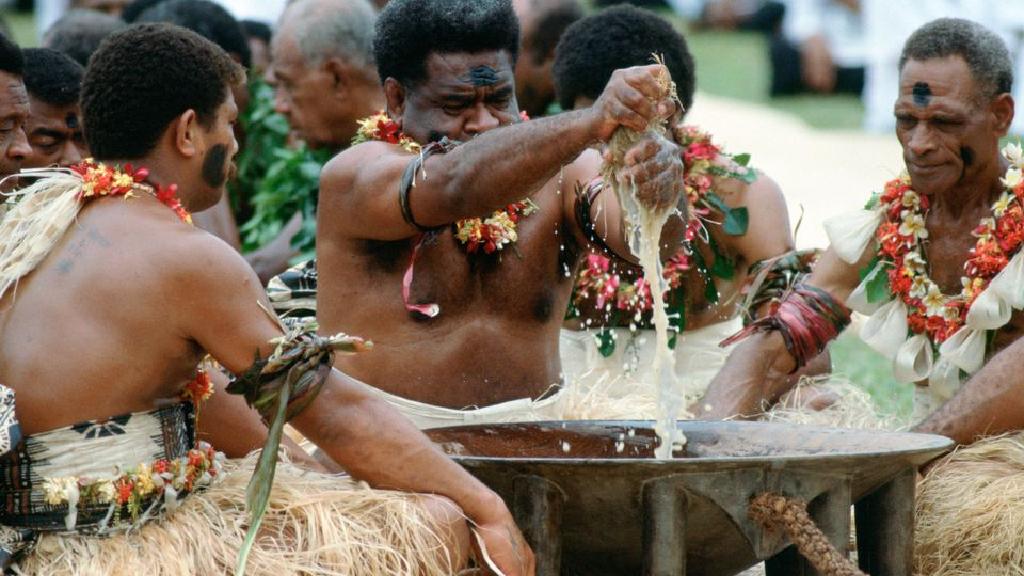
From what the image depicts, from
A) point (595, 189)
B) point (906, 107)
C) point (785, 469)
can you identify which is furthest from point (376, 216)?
point (906, 107)

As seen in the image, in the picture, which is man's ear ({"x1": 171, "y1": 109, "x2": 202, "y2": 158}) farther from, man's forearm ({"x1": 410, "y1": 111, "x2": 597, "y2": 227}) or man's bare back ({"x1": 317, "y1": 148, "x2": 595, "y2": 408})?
man's bare back ({"x1": 317, "y1": 148, "x2": 595, "y2": 408})

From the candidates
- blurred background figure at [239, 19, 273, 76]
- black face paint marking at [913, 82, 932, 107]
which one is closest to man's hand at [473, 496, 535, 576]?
black face paint marking at [913, 82, 932, 107]

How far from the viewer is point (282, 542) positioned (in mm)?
3672

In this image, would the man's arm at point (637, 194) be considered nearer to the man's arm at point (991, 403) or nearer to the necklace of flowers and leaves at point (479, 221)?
the necklace of flowers and leaves at point (479, 221)

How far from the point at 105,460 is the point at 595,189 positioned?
1.77m

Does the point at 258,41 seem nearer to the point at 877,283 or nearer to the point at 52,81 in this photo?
the point at 52,81

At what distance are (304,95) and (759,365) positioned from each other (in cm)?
339

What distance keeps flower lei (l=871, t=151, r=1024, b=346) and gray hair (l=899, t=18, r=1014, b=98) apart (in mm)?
367

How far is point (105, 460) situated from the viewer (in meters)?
3.67

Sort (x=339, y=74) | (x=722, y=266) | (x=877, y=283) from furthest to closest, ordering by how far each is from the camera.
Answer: (x=339, y=74)
(x=722, y=266)
(x=877, y=283)

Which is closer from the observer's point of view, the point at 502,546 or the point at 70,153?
the point at 502,546

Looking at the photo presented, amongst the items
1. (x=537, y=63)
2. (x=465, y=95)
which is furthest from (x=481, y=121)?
(x=537, y=63)

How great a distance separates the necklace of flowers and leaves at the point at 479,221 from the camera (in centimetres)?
473

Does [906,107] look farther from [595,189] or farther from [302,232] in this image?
[302,232]
